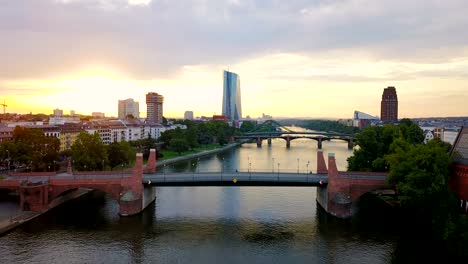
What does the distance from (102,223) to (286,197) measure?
94.3ft

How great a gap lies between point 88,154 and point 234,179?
30.2 meters

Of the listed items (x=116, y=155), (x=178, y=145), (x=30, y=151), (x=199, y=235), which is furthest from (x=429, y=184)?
(x=178, y=145)

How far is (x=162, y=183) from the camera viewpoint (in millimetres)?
56469

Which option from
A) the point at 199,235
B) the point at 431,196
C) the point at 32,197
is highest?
the point at 431,196

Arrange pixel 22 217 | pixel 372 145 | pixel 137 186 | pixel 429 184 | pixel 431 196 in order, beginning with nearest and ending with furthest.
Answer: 1. pixel 431 196
2. pixel 429 184
3. pixel 22 217
4. pixel 137 186
5. pixel 372 145

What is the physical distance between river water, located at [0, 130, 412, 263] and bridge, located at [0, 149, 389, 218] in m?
2.11

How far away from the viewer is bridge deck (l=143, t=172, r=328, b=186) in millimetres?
55688

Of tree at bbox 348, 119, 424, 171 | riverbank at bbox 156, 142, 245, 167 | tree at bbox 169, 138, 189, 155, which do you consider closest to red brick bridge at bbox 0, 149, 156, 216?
tree at bbox 348, 119, 424, 171

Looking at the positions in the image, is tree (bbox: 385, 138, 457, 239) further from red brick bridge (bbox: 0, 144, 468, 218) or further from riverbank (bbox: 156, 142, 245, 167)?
riverbank (bbox: 156, 142, 245, 167)

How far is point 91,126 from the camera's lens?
138875mm

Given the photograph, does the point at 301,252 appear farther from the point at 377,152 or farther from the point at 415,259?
the point at 377,152

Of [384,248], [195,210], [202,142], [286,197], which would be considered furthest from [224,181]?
[202,142]

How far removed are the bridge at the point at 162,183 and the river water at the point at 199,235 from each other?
2109 mm

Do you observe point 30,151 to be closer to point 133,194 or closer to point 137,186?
point 137,186
